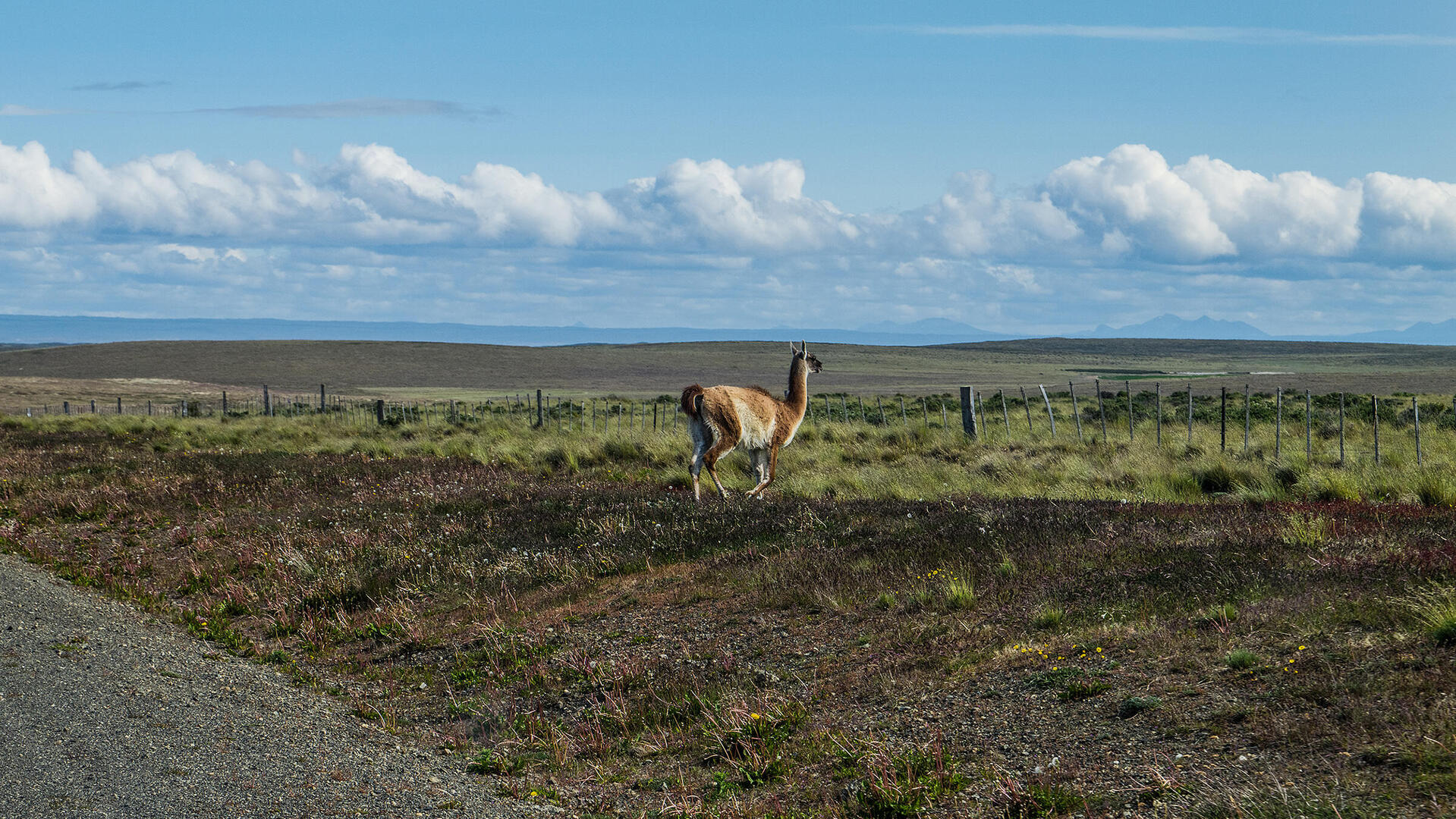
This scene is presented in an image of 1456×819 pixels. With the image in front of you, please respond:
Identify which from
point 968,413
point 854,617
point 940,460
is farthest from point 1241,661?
point 968,413

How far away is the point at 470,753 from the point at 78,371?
386 ft

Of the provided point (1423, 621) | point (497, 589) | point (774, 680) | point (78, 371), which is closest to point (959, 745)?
point (774, 680)

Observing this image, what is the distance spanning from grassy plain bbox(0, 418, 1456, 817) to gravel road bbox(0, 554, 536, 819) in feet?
1.24

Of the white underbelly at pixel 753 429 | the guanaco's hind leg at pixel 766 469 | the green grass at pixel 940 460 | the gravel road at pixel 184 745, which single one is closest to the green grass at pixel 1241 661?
the green grass at pixel 940 460

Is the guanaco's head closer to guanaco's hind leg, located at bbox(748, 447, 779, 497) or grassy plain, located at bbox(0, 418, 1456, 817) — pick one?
guanaco's hind leg, located at bbox(748, 447, 779, 497)

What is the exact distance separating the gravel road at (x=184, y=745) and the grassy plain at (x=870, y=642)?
1.24 feet

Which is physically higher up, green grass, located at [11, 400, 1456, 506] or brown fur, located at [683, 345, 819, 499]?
brown fur, located at [683, 345, 819, 499]

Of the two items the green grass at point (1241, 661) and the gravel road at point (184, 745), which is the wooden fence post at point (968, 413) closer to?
the gravel road at point (184, 745)

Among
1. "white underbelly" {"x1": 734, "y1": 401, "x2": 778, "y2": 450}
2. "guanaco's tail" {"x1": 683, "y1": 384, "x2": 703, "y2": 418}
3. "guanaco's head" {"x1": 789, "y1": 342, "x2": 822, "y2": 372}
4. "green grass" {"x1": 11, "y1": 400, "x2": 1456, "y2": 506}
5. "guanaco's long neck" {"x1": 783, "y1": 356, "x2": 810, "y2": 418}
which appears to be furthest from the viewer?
"guanaco's head" {"x1": 789, "y1": 342, "x2": 822, "y2": 372}

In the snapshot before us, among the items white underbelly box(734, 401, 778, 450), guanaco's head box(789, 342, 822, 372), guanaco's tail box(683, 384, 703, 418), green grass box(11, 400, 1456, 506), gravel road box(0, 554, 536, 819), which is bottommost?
gravel road box(0, 554, 536, 819)

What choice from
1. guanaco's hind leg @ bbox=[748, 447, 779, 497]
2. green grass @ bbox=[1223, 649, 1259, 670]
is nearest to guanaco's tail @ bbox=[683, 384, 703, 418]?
guanaco's hind leg @ bbox=[748, 447, 779, 497]

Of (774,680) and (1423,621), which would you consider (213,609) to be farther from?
(1423,621)

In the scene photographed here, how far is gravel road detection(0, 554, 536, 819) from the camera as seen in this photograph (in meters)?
5.54

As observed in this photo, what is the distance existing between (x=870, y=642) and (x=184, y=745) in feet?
13.7
